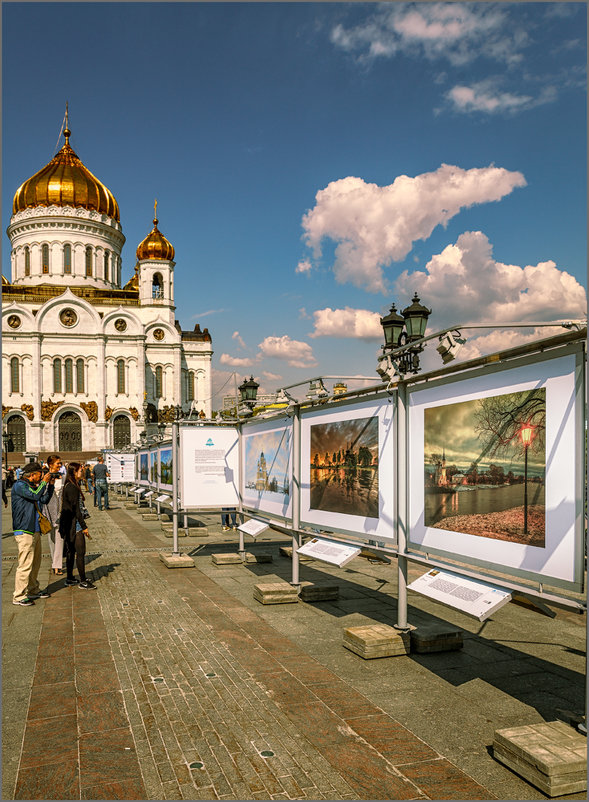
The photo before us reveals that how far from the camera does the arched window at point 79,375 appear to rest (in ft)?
203

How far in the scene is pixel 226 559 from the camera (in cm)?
1165

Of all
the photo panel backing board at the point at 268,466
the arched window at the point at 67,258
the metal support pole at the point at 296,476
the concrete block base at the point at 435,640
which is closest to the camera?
the concrete block base at the point at 435,640

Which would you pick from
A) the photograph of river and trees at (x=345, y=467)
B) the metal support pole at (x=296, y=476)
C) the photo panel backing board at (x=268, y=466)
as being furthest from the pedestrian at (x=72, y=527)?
the photograph of river and trees at (x=345, y=467)

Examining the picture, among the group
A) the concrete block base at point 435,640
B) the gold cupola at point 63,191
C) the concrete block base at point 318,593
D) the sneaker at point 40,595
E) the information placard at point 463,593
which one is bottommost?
the sneaker at point 40,595

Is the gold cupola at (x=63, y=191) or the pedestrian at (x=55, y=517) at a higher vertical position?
the gold cupola at (x=63, y=191)

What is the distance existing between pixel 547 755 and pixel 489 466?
2061mm

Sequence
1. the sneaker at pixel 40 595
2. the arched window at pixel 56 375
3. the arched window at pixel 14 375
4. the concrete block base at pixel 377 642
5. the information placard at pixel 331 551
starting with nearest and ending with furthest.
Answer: the concrete block base at pixel 377 642 < the information placard at pixel 331 551 < the sneaker at pixel 40 595 < the arched window at pixel 14 375 < the arched window at pixel 56 375

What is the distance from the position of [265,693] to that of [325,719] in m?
0.73

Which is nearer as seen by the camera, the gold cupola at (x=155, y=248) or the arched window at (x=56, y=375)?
the arched window at (x=56, y=375)

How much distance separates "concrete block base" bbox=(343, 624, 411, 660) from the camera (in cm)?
614

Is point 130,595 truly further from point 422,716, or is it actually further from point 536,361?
point 536,361

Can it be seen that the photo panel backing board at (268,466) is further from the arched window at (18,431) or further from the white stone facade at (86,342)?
the arched window at (18,431)

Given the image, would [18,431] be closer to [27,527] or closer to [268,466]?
[27,527]

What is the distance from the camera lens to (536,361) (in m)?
4.68
